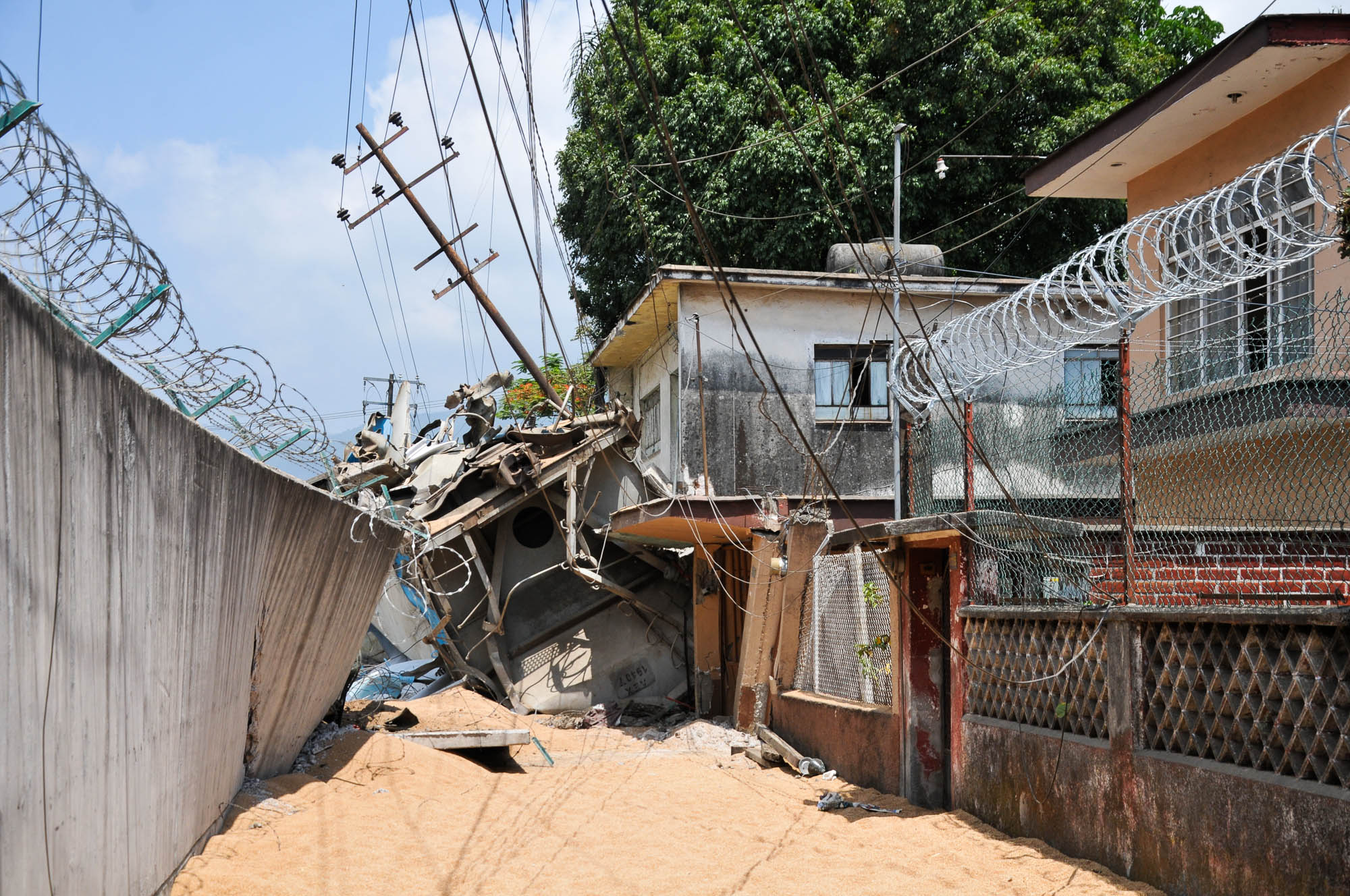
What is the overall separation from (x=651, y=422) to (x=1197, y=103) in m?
11.6

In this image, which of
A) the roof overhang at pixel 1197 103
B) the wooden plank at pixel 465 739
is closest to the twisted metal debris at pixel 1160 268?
the roof overhang at pixel 1197 103

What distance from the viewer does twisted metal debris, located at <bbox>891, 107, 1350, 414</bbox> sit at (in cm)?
547

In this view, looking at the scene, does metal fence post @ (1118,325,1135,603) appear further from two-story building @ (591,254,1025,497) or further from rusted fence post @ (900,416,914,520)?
two-story building @ (591,254,1025,497)

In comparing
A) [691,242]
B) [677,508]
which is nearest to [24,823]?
[677,508]

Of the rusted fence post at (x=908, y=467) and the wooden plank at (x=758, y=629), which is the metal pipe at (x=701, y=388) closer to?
the wooden plank at (x=758, y=629)

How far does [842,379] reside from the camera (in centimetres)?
1753

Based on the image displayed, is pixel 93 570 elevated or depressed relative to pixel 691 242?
depressed

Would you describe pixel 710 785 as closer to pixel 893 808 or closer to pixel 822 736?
pixel 822 736

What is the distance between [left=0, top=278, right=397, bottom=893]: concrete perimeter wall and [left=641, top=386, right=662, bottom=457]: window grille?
476 inches

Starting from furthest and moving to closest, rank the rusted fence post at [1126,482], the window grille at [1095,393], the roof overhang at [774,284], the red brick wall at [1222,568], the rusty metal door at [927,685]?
1. the roof overhang at [774,284]
2. the rusty metal door at [927,685]
3. the window grille at [1095,393]
4. the red brick wall at [1222,568]
5. the rusted fence post at [1126,482]

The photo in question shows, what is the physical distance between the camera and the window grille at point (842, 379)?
57.1 feet

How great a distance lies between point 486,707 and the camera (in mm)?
16328

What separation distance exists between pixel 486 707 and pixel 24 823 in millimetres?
13050

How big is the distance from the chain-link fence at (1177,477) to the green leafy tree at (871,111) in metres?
12.8
